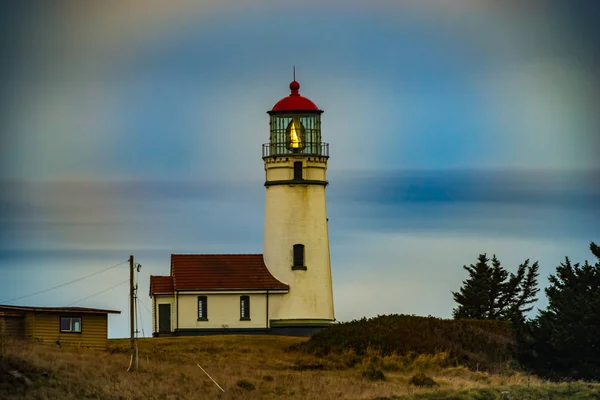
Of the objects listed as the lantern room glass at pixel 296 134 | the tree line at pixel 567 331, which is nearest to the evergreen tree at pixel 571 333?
the tree line at pixel 567 331

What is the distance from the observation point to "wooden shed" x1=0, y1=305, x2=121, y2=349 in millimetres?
64188

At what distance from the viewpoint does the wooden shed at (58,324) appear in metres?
64.2

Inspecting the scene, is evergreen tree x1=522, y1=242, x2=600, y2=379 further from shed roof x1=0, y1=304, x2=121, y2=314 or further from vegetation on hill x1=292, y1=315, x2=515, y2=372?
shed roof x1=0, y1=304, x2=121, y2=314

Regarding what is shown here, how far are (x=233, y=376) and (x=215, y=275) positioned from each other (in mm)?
15709

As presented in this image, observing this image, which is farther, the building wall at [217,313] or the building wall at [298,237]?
the building wall at [298,237]

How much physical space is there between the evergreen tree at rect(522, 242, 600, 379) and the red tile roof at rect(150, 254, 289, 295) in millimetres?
15949

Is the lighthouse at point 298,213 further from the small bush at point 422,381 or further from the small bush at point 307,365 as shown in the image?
the small bush at point 422,381

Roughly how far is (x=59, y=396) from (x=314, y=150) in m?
25.4

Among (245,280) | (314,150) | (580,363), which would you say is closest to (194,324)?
(245,280)

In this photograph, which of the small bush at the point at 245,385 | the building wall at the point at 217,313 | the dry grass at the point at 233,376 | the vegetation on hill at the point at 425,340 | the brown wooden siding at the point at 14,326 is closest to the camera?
the dry grass at the point at 233,376

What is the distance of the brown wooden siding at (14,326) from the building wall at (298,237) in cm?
1385

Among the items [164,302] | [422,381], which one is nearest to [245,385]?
[422,381]

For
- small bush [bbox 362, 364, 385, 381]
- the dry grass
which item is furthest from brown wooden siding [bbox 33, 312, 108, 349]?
small bush [bbox 362, 364, 385, 381]

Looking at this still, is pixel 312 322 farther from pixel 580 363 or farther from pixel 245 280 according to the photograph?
pixel 580 363
